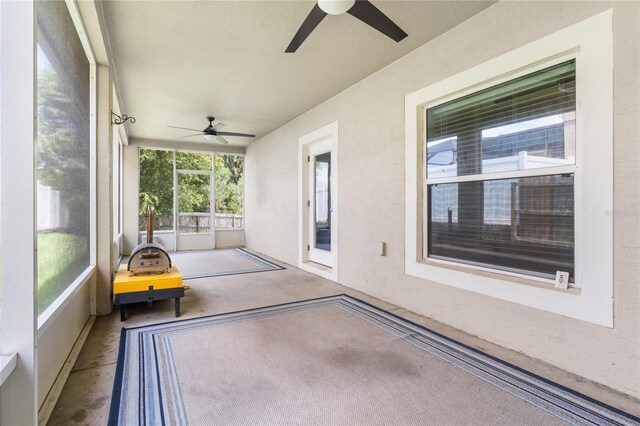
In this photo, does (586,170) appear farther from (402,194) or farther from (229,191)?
(229,191)

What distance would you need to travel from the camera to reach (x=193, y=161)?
25.7 ft

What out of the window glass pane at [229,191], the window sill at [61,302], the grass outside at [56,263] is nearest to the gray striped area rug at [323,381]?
the window sill at [61,302]

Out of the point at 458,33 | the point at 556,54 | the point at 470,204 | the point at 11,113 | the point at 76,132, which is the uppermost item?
the point at 458,33

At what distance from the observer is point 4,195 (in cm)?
134

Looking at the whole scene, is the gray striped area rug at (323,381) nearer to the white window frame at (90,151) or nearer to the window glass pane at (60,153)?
the white window frame at (90,151)

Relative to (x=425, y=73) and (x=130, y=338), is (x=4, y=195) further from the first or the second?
(x=425, y=73)

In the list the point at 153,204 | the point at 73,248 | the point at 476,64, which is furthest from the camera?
the point at 153,204

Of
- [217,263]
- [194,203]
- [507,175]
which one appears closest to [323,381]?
[507,175]

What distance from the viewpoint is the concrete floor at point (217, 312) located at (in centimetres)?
170

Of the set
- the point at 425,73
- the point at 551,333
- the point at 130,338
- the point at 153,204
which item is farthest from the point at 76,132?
the point at 153,204

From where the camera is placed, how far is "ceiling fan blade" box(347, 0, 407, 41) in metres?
1.99

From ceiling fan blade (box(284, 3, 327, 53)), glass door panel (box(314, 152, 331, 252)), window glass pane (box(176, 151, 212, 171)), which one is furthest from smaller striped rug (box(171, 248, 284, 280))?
ceiling fan blade (box(284, 3, 327, 53))

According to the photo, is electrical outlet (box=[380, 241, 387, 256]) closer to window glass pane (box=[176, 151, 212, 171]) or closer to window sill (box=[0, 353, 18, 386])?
window sill (box=[0, 353, 18, 386])

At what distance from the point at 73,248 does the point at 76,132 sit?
0.93 m
